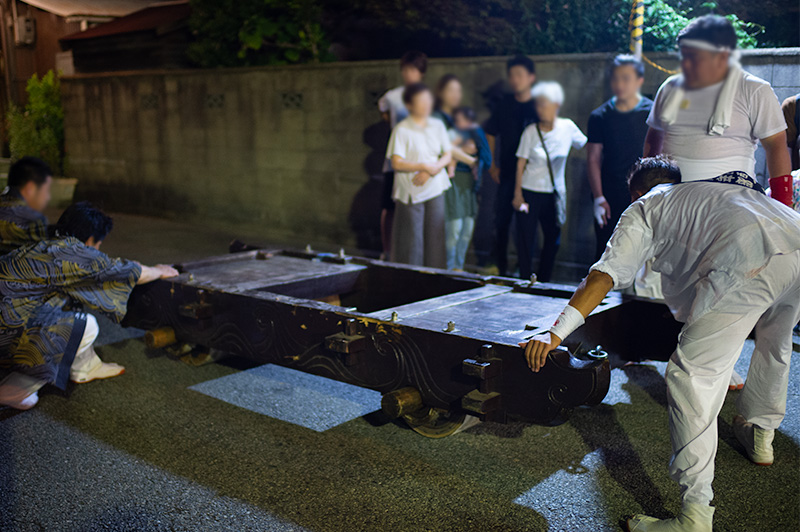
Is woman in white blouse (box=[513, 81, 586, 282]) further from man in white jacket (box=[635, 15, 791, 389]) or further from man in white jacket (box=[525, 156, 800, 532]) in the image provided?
man in white jacket (box=[525, 156, 800, 532])

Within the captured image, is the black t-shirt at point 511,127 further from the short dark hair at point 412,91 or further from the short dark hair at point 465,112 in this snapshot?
the short dark hair at point 412,91

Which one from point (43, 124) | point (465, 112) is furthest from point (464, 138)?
point (43, 124)

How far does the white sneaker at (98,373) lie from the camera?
4211 mm

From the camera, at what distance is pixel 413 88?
5.98 metres

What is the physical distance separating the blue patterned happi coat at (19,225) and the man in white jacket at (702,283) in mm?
2861

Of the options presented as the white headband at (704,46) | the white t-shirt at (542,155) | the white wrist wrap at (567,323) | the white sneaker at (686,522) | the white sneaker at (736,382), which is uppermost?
the white headband at (704,46)

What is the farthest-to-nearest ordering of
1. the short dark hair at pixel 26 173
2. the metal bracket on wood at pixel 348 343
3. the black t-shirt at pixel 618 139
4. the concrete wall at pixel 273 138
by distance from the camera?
1. the concrete wall at pixel 273 138
2. the black t-shirt at pixel 618 139
3. the short dark hair at pixel 26 173
4. the metal bracket on wood at pixel 348 343

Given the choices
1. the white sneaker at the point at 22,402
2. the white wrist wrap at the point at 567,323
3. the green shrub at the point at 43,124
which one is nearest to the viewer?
the white wrist wrap at the point at 567,323

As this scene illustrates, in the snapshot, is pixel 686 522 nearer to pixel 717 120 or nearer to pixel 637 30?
pixel 717 120

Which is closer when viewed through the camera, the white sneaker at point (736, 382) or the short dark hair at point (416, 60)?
the white sneaker at point (736, 382)

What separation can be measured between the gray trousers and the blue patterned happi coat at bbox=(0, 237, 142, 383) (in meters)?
2.29

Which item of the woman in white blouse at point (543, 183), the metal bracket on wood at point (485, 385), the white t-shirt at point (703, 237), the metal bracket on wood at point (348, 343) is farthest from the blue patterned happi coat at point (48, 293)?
the woman in white blouse at point (543, 183)

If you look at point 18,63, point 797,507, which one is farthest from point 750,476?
point 18,63

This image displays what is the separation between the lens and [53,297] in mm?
3961
